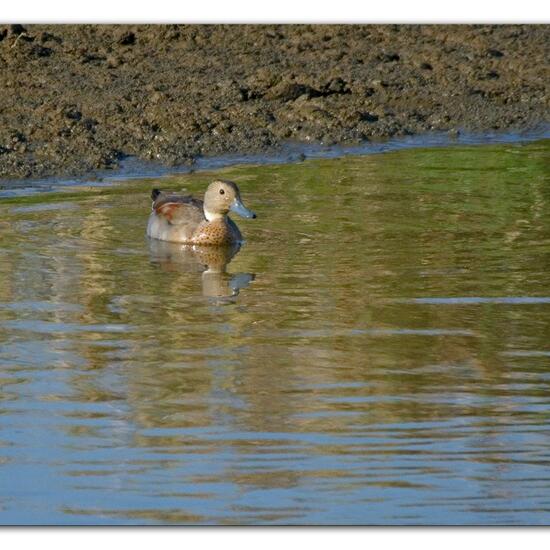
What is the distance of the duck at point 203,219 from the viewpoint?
12.1 metres

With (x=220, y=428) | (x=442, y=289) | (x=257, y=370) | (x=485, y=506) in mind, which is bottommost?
(x=485, y=506)

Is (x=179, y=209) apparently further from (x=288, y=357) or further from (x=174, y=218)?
(x=288, y=357)

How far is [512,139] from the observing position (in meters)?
Result: 16.0

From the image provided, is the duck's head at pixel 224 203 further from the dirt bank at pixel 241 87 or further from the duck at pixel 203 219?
the dirt bank at pixel 241 87

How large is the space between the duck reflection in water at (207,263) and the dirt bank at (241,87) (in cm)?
251

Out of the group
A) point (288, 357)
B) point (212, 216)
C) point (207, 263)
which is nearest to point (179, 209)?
→ point (212, 216)

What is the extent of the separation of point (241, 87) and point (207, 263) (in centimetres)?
506

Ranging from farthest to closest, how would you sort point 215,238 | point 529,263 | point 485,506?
point 215,238
point 529,263
point 485,506

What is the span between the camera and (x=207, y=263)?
1155 centimetres

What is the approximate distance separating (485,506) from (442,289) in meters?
3.94

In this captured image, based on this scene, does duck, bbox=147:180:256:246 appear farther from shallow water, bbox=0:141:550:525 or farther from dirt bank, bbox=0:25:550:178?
dirt bank, bbox=0:25:550:178

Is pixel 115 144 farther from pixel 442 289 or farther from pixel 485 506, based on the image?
pixel 485 506

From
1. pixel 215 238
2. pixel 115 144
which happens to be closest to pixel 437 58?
pixel 115 144

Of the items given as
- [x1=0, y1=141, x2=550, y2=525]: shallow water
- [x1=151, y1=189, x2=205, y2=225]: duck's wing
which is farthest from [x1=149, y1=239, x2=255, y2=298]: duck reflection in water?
[x1=151, y1=189, x2=205, y2=225]: duck's wing
